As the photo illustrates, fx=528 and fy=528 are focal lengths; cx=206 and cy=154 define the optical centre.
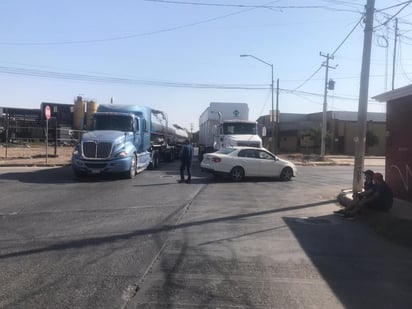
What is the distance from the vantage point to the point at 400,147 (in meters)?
15.0

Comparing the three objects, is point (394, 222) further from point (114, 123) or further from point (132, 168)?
point (114, 123)

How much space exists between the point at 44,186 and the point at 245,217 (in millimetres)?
8354

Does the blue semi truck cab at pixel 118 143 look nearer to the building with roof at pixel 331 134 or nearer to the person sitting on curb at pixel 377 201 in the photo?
the person sitting on curb at pixel 377 201

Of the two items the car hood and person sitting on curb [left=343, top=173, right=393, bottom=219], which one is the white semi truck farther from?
person sitting on curb [left=343, top=173, right=393, bottom=219]

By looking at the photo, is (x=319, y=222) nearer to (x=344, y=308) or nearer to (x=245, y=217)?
(x=245, y=217)

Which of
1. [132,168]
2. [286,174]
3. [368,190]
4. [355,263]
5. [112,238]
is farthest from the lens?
[286,174]

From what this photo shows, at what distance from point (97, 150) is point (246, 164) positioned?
5989 mm

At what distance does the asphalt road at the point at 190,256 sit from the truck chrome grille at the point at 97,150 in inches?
212

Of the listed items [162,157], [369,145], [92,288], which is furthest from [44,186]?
[369,145]

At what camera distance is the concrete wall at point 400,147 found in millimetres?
14398

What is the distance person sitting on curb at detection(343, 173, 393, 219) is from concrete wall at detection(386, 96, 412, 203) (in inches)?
103

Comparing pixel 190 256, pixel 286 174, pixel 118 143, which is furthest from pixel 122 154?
pixel 190 256

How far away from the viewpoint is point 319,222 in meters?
11.6

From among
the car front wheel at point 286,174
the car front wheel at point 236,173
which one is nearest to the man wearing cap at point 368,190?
the car front wheel at point 236,173
